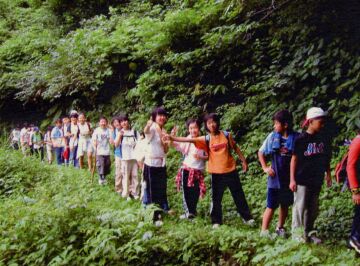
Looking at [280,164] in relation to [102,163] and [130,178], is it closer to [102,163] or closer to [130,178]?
[130,178]

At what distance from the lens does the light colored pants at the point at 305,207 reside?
5.76 m

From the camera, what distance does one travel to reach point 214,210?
680cm

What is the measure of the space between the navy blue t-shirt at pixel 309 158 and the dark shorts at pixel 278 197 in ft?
1.53

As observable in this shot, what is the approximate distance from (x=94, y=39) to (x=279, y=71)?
24.9ft

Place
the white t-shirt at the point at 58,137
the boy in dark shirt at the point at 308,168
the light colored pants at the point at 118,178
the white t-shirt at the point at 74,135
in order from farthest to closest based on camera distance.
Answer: the white t-shirt at the point at 58,137 < the white t-shirt at the point at 74,135 < the light colored pants at the point at 118,178 < the boy in dark shirt at the point at 308,168

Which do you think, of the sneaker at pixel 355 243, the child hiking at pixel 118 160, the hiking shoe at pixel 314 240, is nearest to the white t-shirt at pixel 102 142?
the child hiking at pixel 118 160

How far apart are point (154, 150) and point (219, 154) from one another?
113 cm

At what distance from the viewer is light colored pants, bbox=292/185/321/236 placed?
227 inches

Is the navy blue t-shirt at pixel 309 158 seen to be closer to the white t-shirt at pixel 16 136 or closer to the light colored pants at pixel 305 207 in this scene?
the light colored pants at pixel 305 207


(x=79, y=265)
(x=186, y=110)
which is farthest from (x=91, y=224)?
(x=186, y=110)

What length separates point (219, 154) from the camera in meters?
6.79

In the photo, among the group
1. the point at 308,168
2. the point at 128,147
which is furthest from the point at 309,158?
the point at 128,147

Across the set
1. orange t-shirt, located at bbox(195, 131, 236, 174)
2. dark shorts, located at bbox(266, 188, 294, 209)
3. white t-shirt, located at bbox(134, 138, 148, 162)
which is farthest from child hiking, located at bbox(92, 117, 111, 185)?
dark shorts, located at bbox(266, 188, 294, 209)

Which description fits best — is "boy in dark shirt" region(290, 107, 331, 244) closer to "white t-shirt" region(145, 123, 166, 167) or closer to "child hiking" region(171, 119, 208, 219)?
"child hiking" region(171, 119, 208, 219)
